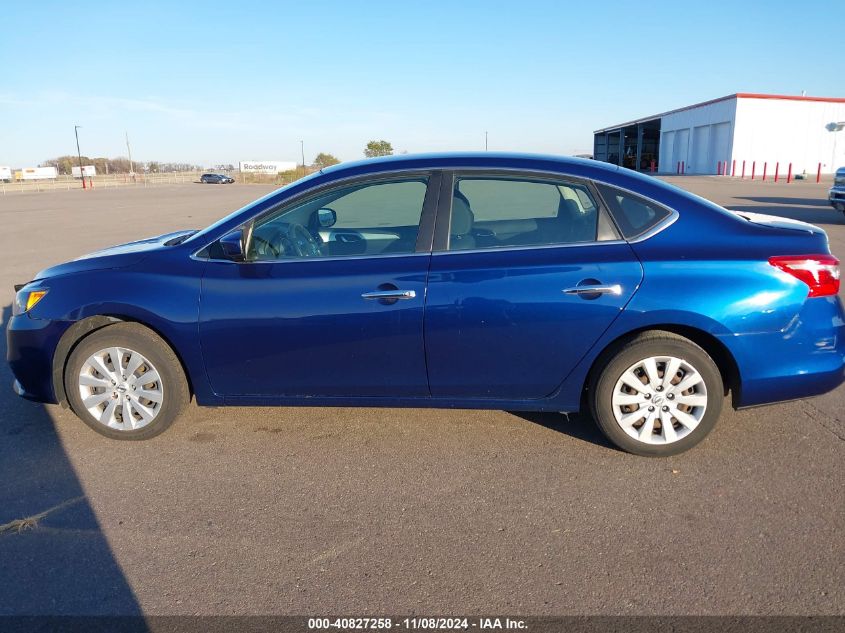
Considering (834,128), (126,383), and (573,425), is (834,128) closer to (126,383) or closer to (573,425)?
(573,425)

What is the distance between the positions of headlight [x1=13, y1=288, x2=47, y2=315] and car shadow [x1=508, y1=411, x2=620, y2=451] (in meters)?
3.05

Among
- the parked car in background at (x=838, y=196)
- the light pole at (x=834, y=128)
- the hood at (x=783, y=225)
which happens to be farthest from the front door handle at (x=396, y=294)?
the light pole at (x=834, y=128)

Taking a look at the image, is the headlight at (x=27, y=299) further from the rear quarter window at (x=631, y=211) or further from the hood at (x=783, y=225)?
the hood at (x=783, y=225)

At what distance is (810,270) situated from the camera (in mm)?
3533

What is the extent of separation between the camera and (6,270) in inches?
402

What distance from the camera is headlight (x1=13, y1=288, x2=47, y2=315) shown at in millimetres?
4039

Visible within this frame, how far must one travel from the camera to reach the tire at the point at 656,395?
3.57 metres

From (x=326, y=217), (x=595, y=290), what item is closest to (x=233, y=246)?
(x=326, y=217)

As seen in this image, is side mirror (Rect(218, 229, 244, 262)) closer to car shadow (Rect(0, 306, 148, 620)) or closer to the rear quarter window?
car shadow (Rect(0, 306, 148, 620))

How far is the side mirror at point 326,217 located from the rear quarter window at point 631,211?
1.77 m

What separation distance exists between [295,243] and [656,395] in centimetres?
224

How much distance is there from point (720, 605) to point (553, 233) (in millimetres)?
1995

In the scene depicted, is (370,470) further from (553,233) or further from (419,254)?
(553,233)

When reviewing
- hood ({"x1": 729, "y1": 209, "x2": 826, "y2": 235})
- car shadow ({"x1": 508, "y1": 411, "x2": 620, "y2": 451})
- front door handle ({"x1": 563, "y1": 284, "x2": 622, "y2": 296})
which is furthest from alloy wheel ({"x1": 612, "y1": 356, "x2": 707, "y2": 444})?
hood ({"x1": 729, "y1": 209, "x2": 826, "y2": 235})
